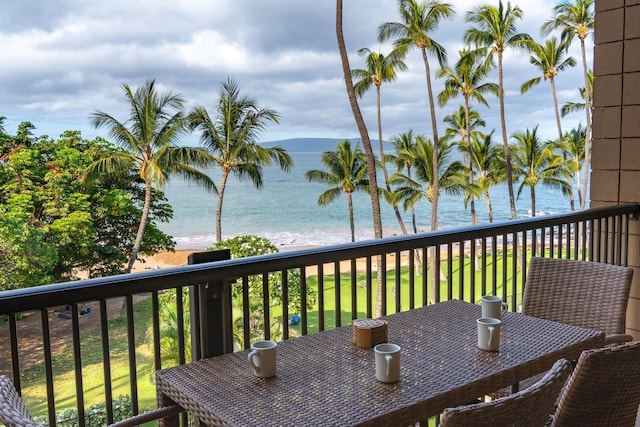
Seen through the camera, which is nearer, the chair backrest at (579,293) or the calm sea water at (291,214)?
the chair backrest at (579,293)

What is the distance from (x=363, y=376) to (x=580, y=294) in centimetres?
137

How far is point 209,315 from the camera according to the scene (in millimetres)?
2102

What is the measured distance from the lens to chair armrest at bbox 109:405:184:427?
152 cm

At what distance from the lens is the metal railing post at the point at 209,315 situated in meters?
2.09

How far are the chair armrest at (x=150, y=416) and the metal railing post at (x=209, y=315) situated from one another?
453mm

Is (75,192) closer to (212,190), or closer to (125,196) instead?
(125,196)

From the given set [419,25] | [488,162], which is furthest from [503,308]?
[488,162]

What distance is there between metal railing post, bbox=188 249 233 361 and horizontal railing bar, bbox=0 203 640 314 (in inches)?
3.1

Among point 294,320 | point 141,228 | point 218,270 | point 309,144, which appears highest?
point 309,144

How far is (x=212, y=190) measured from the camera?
2586 centimetres

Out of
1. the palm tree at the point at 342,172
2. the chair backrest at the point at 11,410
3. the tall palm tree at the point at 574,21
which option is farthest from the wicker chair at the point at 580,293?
the tall palm tree at the point at 574,21

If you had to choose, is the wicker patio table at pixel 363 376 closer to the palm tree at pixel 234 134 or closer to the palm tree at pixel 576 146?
the palm tree at pixel 234 134

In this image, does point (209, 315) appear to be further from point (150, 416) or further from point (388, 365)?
point (388, 365)

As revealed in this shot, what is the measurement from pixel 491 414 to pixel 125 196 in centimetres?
2841
